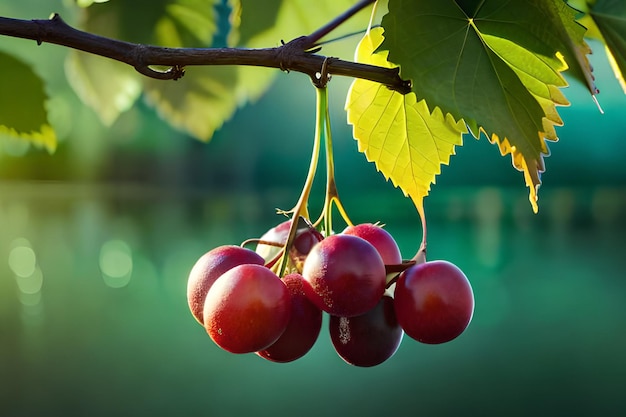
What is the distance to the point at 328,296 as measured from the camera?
23 cm

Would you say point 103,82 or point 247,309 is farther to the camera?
point 103,82

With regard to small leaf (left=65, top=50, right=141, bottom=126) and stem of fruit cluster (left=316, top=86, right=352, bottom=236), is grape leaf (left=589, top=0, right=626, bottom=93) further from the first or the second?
small leaf (left=65, top=50, right=141, bottom=126)

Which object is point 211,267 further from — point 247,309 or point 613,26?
point 613,26

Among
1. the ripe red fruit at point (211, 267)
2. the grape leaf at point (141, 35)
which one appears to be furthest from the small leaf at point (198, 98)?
the ripe red fruit at point (211, 267)

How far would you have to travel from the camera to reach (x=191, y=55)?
0.71ft

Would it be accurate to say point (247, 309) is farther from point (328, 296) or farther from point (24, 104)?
point (24, 104)

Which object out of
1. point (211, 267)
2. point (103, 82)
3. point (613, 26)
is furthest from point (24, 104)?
point (613, 26)

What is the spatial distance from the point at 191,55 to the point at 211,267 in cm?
8

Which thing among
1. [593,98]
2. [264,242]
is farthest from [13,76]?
[593,98]

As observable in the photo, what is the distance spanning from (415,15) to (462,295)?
98 millimetres

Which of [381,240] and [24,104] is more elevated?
[24,104]

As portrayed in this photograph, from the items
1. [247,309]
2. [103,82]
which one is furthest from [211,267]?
[103,82]

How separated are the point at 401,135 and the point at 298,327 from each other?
0.10 meters

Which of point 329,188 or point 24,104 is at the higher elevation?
point 24,104
